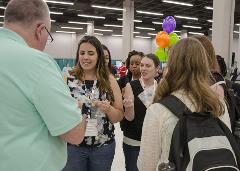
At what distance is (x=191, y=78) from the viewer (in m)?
1.46

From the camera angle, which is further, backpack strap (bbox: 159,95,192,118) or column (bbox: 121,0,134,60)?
column (bbox: 121,0,134,60)

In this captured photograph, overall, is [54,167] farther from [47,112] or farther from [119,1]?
[119,1]

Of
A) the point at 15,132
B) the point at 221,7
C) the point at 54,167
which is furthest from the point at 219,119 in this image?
the point at 221,7

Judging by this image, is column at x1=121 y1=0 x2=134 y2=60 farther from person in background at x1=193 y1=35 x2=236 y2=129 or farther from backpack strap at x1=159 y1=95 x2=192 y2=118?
backpack strap at x1=159 y1=95 x2=192 y2=118

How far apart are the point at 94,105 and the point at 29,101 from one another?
1.03m

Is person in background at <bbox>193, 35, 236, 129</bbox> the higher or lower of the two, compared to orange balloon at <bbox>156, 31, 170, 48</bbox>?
lower

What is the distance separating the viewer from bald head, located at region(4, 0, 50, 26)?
1156 millimetres

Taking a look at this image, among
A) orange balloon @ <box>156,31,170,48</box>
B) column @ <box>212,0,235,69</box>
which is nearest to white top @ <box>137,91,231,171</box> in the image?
column @ <box>212,0,235,69</box>

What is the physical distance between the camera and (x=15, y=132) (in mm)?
1082

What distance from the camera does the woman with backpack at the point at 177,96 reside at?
1386mm

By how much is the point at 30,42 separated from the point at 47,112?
1.01 ft

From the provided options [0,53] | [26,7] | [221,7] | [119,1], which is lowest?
[0,53]

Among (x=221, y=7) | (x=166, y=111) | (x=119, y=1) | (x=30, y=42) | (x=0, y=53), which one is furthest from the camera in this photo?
(x=119, y=1)

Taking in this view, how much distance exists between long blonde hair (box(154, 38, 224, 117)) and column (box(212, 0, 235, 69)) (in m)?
4.05
